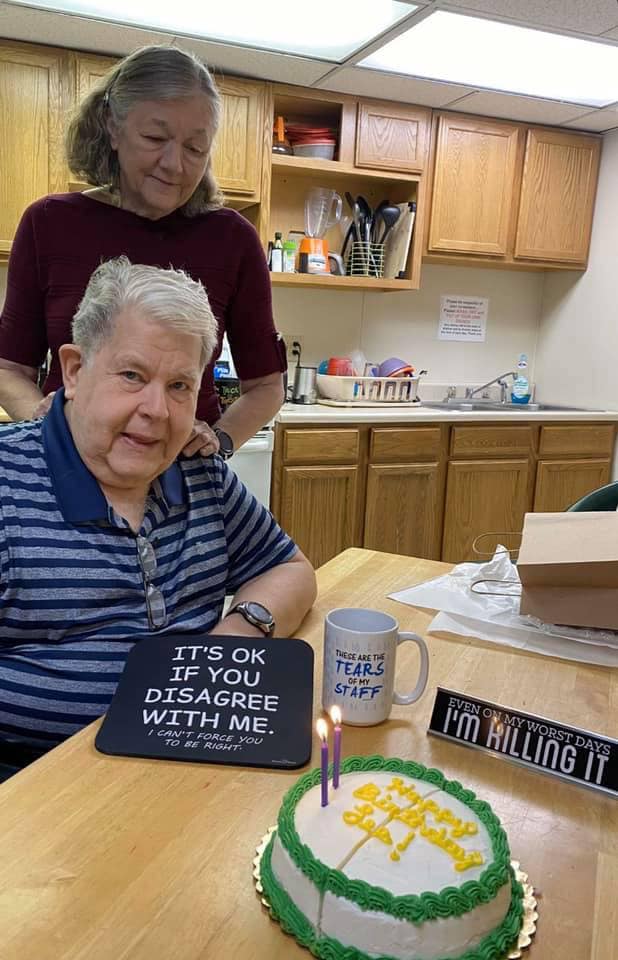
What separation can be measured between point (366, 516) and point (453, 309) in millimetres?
1435

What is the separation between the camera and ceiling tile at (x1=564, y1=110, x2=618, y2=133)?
145 inches

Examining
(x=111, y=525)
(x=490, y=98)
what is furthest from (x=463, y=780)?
(x=490, y=98)

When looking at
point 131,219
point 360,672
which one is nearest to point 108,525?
point 360,672

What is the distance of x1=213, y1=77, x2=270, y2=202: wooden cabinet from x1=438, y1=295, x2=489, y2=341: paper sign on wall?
→ 1.37m

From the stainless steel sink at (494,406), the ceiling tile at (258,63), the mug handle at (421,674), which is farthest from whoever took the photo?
the stainless steel sink at (494,406)

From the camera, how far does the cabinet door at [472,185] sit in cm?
370

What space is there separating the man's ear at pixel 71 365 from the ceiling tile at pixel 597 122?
3394mm

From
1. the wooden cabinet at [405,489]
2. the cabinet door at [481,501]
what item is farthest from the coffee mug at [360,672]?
the cabinet door at [481,501]

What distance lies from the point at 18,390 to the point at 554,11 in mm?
2218

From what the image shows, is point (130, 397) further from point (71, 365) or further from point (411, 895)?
point (411, 895)

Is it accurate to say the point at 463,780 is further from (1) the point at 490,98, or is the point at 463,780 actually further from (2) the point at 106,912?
(1) the point at 490,98

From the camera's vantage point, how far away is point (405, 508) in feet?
12.0

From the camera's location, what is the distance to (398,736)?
881 millimetres

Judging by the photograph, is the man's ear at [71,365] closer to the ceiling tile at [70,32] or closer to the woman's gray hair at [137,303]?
the woman's gray hair at [137,303]
